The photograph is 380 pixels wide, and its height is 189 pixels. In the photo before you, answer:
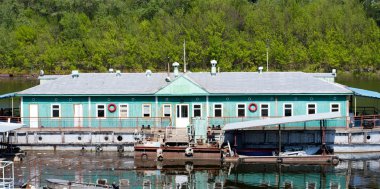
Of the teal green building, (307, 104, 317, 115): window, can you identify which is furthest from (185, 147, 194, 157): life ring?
(307, 104, 317, 115): window

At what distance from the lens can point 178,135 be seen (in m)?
62.8

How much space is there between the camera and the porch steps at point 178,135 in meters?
61.4

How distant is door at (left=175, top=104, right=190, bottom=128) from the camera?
6531cm

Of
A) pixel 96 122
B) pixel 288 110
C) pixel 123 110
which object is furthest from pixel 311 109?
A: pixel 96 122

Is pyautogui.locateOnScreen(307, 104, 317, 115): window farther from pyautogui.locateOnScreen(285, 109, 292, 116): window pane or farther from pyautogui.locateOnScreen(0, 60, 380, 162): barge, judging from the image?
pyautogui.locateOnScreen(285, 109, 292, 116): window pane

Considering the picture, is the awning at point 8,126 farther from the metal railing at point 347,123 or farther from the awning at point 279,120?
the awning at point 279,120

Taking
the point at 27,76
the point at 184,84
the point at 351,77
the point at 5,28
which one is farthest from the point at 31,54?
the point at 184,84

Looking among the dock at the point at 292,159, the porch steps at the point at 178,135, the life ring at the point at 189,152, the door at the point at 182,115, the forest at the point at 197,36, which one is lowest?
the dock at the point at 292,159

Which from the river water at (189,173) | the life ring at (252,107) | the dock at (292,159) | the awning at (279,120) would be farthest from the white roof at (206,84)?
the dock at (292,159)

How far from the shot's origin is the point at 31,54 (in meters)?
132

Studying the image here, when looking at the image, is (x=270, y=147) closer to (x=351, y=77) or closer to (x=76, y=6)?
(x=351, y=77)

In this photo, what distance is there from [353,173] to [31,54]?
8417 centimetres

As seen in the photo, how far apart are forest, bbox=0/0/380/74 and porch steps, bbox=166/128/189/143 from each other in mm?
58963

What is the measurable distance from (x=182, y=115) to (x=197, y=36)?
64.5 m
